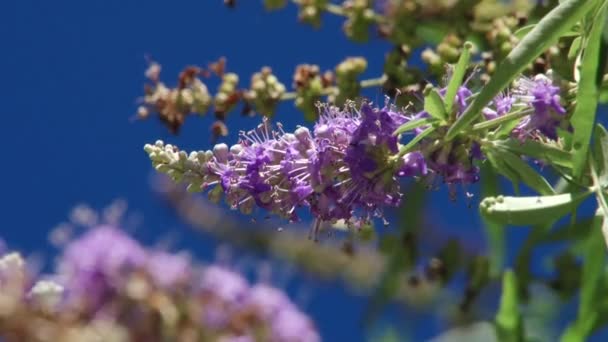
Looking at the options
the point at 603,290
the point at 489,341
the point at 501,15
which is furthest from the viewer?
the point at 489,341

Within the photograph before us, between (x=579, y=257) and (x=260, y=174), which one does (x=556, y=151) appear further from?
(x=579, y=257)

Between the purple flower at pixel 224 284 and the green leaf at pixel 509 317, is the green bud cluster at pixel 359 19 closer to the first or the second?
the green leaf at pixel 509 317

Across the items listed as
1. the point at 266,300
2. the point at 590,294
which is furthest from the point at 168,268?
the point at 590,294

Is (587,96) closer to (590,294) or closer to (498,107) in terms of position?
(498,107)

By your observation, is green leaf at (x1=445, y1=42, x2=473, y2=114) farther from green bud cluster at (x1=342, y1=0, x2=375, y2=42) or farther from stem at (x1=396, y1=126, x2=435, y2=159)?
green bud cluster at (x1=342, y1=0, x2=375, y2=42)

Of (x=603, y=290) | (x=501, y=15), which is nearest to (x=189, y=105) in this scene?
(x=501, y=15)

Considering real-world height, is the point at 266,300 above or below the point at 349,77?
above

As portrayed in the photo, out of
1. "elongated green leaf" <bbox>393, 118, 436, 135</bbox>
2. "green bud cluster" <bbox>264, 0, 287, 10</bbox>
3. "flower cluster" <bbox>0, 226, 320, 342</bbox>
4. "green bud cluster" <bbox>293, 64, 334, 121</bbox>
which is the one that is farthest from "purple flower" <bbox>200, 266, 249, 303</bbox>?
"elongated green leaf" <bbox>393, 118, 436, 135</bbox>
